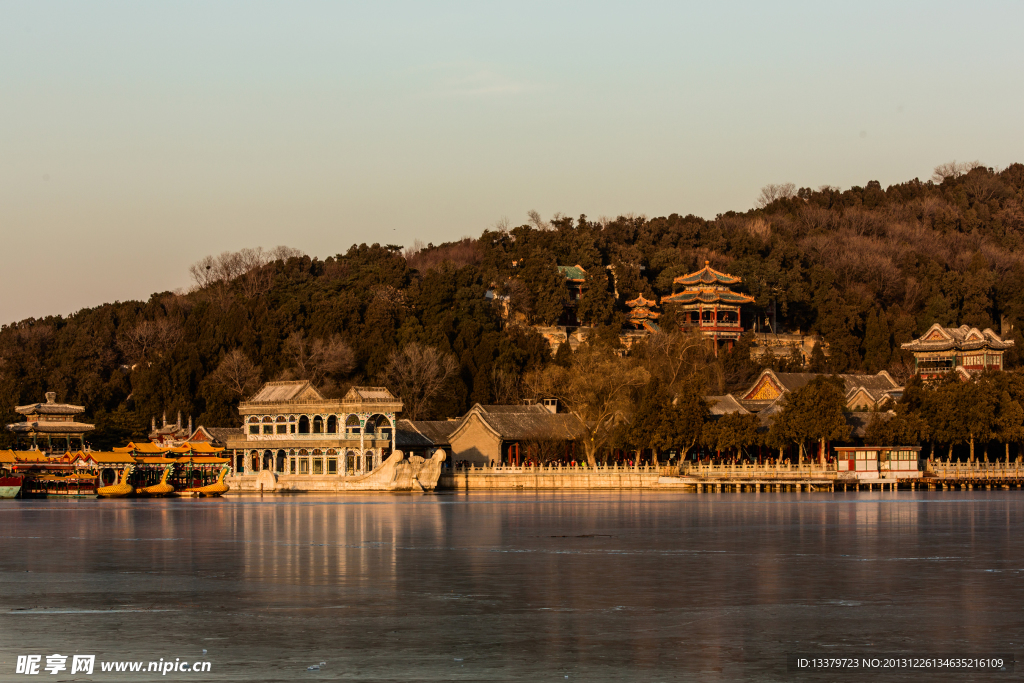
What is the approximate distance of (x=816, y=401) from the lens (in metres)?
65.1

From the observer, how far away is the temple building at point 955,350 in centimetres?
8775

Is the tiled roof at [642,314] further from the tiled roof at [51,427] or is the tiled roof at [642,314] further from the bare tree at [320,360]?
the tiled roof at [51,427]

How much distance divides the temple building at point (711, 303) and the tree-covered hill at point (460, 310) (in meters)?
3.48

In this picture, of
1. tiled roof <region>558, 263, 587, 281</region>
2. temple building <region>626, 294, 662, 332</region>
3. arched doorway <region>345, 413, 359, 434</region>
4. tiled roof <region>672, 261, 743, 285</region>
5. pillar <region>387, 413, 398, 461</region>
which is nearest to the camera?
pillar <region>387, 413, 398, 461</region>

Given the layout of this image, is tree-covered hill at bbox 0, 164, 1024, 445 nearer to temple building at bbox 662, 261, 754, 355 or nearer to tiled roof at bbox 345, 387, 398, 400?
temple building at bbox 662, 261, 754, 355

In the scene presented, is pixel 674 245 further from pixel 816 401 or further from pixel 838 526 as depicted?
pixel 838 526

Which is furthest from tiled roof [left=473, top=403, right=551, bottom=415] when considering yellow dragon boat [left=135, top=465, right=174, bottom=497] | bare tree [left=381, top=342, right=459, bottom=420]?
yellow dragon boat [left=135, top=465, right=174, bottom=497]

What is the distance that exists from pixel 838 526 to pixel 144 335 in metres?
66.6

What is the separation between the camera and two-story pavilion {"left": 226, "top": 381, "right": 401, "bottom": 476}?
72000mm

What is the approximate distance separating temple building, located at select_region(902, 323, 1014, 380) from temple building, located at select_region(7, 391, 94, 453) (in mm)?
52951

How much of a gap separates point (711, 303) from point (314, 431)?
117 feet

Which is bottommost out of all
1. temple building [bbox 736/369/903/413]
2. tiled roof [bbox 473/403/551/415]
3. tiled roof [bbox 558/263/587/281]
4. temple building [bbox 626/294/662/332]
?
tiled roof [bbox 473/403/551/415]

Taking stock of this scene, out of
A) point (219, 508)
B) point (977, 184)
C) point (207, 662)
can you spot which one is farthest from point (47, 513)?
point (977, 184)

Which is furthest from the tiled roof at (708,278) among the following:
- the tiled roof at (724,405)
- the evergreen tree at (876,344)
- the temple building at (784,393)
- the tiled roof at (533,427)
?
the tiled roof at (533,427)
